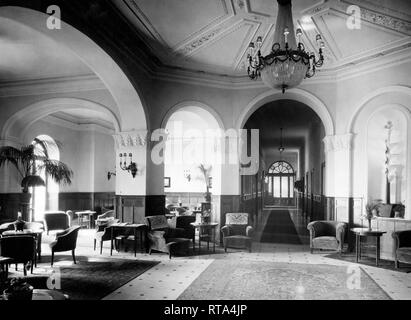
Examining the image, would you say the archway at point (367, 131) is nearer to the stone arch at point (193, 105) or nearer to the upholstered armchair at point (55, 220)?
the stone arch at point (193, 105)

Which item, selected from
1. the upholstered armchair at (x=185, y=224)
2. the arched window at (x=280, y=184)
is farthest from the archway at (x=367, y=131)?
the arched window at (x=280, y=184)

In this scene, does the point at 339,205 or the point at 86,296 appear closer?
the point at 86,296

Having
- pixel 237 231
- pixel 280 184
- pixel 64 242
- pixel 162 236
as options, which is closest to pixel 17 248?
pixel 64 242

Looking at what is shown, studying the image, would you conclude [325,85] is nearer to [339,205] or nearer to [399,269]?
[339,205]

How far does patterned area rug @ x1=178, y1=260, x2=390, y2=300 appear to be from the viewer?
5055 mm

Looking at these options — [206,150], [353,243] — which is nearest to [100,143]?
[206,150]

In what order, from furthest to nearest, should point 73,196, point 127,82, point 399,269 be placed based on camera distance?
1. point 73,196
2. point 127,82
3. point 399,269

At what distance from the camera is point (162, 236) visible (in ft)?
26.0

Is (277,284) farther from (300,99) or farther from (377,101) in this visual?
(300,99)

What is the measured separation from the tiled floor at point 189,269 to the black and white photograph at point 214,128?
0.15ft

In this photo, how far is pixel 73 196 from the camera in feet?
47.9

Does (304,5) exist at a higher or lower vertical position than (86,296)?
higher
